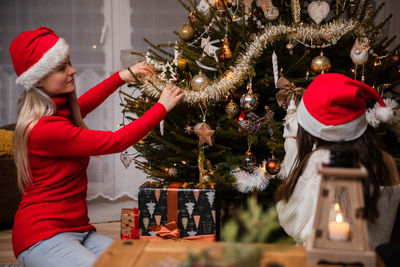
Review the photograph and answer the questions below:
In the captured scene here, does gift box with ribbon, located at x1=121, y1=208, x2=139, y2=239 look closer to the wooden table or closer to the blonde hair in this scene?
the blonde hair

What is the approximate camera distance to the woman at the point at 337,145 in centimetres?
119

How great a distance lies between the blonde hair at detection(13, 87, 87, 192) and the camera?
139cm

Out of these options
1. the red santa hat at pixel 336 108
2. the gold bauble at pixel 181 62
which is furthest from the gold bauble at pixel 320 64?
the gold bauble at pixel 181 62

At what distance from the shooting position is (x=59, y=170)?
1438 mm

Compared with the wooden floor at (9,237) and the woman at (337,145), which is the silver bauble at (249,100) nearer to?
the woman at (337,145)

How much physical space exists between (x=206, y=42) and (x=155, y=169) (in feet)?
2.61

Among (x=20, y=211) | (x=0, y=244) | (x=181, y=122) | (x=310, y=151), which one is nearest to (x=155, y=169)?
(x=181, y=122)

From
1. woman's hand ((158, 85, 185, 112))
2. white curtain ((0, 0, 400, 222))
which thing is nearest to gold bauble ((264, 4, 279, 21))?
woman's hand ((158, 85, 185, 112))

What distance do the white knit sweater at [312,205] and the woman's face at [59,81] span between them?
95cm

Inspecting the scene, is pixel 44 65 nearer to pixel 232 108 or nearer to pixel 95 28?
pixel 232 108

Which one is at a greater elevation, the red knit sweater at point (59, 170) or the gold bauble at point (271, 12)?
the gold bauble at point (271, 12)

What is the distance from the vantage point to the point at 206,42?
5.73ft

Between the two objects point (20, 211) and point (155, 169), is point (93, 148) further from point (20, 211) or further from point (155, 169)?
point (155, 169)

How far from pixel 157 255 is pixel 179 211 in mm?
762
